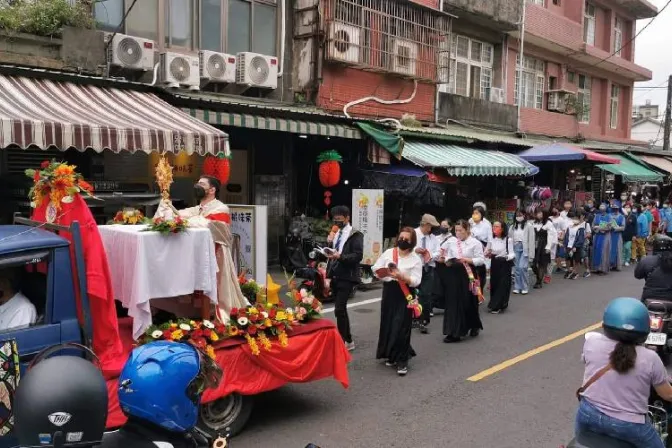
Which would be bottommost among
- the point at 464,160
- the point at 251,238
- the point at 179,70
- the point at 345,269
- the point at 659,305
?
the point at 659,305

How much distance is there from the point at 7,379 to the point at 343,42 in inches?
453

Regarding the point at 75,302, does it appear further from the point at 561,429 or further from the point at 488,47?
the point at 488,47

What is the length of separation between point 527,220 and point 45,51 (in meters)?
9.35

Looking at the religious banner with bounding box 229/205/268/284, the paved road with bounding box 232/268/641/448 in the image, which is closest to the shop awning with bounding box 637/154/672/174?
the paved road with bounding box 232/268/641/448

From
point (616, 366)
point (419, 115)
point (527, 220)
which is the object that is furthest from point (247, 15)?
point (616, 366)

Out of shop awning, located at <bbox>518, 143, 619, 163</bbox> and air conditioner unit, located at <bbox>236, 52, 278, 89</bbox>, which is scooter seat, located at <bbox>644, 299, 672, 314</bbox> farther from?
shop awning, located at <bbox>518, 143, 619, 163</bbox>

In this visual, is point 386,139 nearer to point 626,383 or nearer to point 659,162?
point 626,383

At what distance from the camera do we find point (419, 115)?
17.0m

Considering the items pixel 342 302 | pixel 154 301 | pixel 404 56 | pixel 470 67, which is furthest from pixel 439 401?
pixel 470 67

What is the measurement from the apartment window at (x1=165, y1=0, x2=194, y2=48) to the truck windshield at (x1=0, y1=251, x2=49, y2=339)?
827 cm

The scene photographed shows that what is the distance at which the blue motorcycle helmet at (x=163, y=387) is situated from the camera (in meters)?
2.11

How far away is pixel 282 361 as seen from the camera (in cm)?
535

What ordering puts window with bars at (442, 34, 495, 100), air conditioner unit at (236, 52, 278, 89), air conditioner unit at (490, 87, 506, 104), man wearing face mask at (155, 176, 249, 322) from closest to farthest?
man wearing face mask at (155, 176, 249, 322)
air conditioner unit at (236, 52, 278, 89)
window with bars at (442, 34, 495, 100)
air conditioner unit at (490, 87, 506, 104)

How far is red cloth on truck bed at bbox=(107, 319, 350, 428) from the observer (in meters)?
5.00
